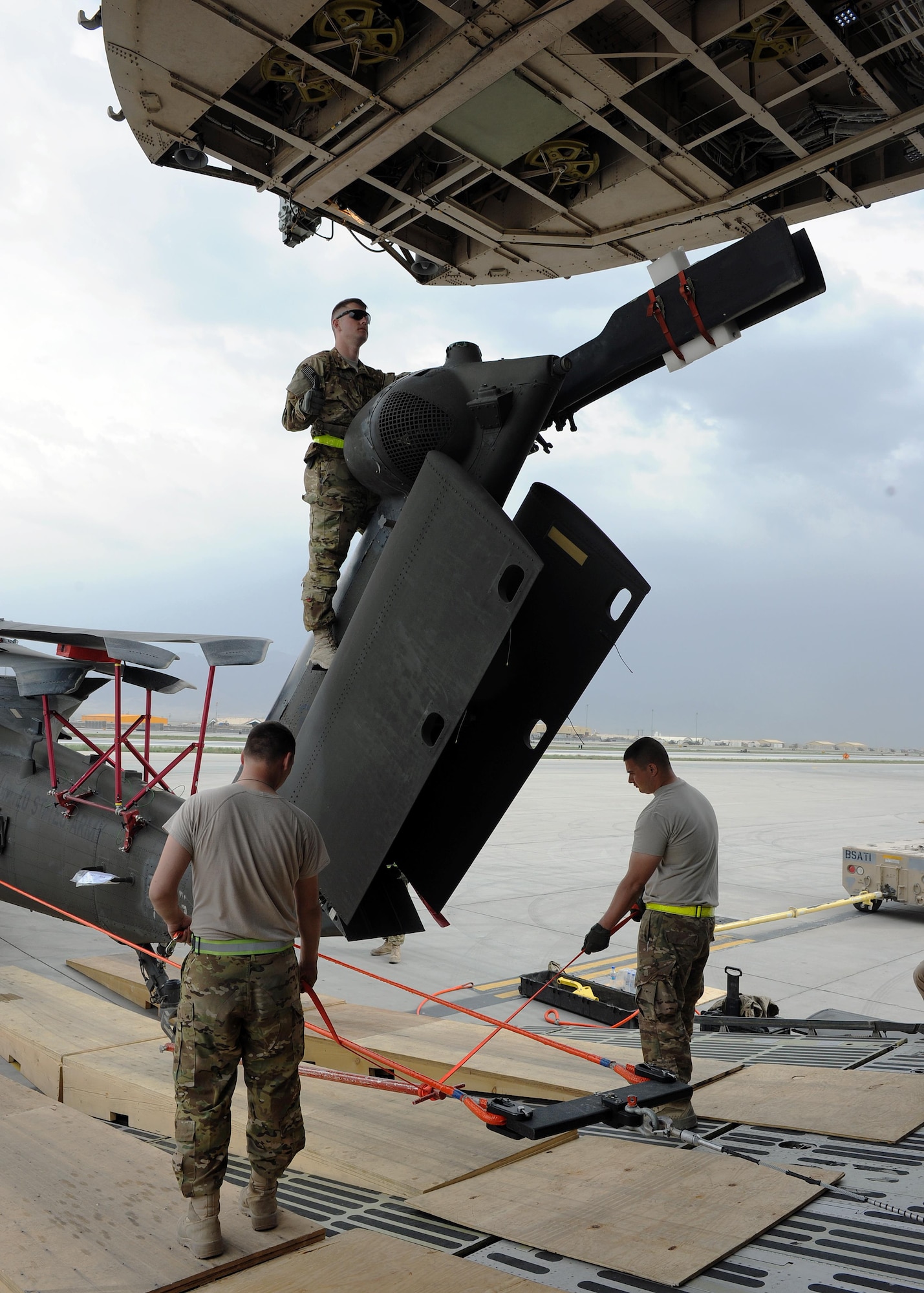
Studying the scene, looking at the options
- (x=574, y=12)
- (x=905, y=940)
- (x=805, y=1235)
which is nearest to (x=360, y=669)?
(x=805, y=1235)

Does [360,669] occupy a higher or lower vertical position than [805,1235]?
higher

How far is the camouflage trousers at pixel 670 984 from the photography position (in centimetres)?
417

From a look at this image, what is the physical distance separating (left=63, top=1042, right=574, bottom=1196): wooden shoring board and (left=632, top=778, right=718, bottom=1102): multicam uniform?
0.91 metres

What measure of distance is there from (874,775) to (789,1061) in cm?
6165

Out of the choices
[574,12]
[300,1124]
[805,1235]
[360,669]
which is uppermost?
[574,12]

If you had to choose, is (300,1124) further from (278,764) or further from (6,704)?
(6,704)

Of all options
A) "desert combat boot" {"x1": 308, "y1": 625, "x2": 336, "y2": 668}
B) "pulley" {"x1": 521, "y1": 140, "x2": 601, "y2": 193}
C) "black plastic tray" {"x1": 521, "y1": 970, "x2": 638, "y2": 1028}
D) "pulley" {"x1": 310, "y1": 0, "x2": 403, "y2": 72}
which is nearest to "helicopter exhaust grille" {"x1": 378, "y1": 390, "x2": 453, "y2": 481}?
"desert combat boot" {"x1": 308, "y1": 625, "x2": 336, "y2": 668}

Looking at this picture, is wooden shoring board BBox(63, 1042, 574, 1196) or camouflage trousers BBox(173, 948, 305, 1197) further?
wooden shoring board BBox(63, 1042, 574, 1196)

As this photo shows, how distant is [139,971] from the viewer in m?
8.28

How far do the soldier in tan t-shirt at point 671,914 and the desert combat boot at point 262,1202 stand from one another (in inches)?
78.5

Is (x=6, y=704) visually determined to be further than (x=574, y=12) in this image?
Yes

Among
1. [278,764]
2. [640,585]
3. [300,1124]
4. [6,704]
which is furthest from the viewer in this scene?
[6,704]

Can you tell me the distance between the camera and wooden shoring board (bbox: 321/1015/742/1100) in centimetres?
447

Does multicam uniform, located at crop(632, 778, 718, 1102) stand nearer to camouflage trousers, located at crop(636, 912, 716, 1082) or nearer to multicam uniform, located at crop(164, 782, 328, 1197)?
camouflage trousers, located at crop(636, 912, 716, 1082)
